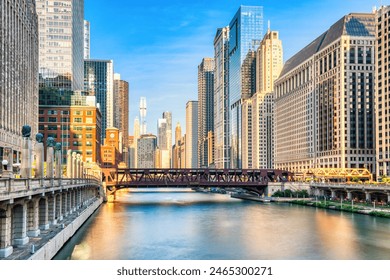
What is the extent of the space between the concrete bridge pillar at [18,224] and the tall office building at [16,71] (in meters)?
69.6

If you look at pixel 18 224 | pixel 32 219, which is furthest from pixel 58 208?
pixel 18 224

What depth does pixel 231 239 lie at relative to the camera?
237 feet

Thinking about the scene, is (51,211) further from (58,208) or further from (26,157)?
(26,157)

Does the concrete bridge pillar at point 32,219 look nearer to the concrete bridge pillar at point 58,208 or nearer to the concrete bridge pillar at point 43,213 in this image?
the concrete bridge pillar at point 43,213

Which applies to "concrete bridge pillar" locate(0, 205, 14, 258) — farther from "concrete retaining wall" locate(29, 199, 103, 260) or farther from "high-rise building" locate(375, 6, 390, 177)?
"high-rise building" locate(375, 6, 390, 177)

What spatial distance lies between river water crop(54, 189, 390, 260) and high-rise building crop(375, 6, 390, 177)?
74.3 metres

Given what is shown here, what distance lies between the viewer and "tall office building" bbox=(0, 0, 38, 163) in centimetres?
12170

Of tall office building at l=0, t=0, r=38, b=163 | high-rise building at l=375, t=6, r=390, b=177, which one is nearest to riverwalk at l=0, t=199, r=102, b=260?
tall office building at l=0, t=0, r=38, b=163

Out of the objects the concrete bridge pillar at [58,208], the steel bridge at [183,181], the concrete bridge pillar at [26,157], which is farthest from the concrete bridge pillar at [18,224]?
the steel bridge at [183,181]

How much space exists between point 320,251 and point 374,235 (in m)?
18.7

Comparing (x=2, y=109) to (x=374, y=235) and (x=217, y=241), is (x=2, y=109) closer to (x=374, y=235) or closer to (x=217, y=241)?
(x=217, y=241)

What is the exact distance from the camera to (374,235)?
74875 millimetres

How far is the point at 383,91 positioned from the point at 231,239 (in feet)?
387
